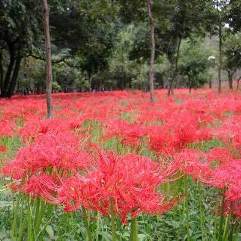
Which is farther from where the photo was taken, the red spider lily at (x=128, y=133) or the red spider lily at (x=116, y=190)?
the red spider lily at (x=128, y=133)

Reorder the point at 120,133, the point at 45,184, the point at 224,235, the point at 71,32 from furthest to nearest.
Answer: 1. the point at 71,32
2. the point at 120,133
3. the point at 224,235
4. the point at 45,184

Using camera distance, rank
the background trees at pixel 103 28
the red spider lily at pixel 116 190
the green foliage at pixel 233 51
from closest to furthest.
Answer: the red spider lily at pixel 116 190 < the background trees at pixel 103 28 < the green foliage at pixel 233 51

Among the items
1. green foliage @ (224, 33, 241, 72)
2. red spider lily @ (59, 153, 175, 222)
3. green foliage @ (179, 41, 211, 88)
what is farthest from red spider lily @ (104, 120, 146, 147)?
green foliage @ (179, 41, 211, 88)

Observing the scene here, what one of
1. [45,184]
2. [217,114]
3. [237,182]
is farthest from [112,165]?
[217,114]

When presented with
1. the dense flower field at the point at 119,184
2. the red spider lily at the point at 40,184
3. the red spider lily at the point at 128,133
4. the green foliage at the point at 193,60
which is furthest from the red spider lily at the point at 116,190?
the green foliage at the point at 193,60

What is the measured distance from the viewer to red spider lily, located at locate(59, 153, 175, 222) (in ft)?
6.76

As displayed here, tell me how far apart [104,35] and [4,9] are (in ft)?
34.0

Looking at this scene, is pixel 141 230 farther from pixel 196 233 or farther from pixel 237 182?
pixel 237 182

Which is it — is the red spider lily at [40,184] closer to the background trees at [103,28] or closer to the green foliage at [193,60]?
the background trees at [103,28]

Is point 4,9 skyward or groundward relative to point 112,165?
skyward

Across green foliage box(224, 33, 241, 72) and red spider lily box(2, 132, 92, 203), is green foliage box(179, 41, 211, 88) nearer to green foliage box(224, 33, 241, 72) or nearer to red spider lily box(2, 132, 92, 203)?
green foliage box(224, 33, 241, 72)

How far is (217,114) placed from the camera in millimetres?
8344

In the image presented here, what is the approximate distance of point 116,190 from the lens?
205 cm

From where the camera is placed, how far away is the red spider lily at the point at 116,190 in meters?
2.06
